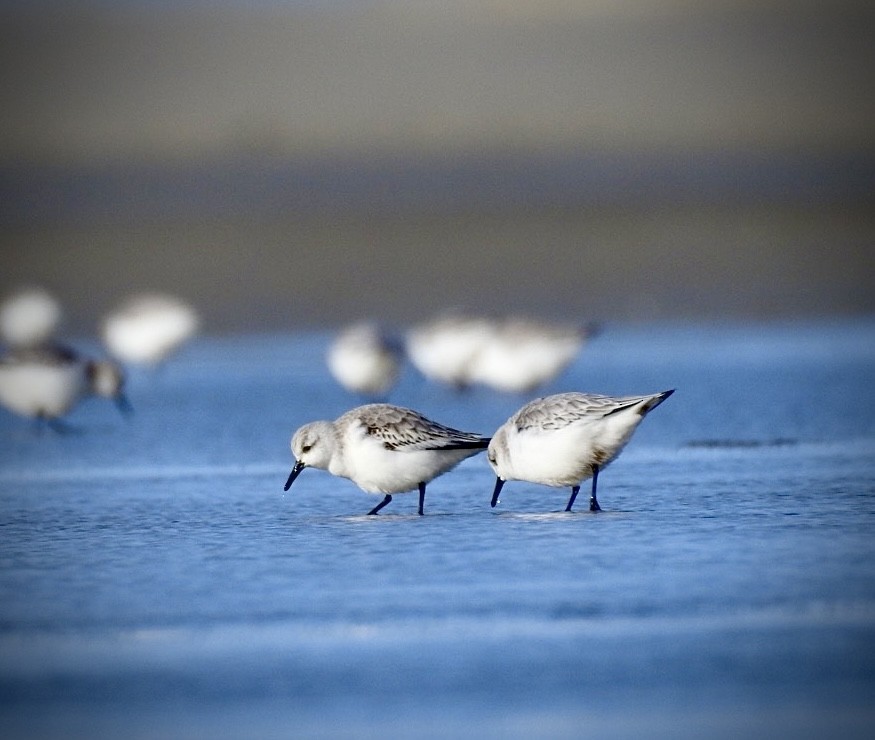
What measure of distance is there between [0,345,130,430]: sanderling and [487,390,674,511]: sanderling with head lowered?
5.88 m

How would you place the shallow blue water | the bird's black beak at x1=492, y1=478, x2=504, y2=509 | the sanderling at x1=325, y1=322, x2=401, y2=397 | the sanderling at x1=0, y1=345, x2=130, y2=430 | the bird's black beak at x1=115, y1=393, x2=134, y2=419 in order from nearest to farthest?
the shallow blue water
the bird's black beak at x1=492, y1=478, x2=504, y2=509
the sanderling at x1=0, y1=345, x2=130, y2=430
the bird's black beak at x1=115, y1=393, x2=134, y2=419
the sanderling at x1=325, y1=322, x2=401, y2=397

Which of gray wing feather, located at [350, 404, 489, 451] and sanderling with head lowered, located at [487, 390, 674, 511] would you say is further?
gray wing feather, located at [350, 404, 489, 451]

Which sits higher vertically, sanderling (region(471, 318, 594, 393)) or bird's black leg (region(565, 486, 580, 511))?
sanderling (region(471, 318, 594, 393))

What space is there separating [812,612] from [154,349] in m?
12.7

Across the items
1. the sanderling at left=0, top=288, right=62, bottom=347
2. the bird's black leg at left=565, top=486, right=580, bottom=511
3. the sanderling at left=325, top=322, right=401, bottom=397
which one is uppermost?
the sanderling at left=0, top=288, right=62, bottom=347

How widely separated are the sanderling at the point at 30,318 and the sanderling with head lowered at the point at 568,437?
12.2 meters

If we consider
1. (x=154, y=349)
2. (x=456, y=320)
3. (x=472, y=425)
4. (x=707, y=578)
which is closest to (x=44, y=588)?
(x=707, y=578)

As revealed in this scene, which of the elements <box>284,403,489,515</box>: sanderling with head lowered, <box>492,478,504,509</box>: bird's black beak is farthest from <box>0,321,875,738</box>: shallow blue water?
<box>284,403,489,515</box>: sanderling with head lowered

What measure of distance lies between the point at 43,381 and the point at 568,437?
21.0 ft

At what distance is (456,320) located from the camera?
54.5 feet

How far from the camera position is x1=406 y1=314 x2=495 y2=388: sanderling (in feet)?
52.3

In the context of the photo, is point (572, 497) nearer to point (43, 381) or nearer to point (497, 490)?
point (497, 490)

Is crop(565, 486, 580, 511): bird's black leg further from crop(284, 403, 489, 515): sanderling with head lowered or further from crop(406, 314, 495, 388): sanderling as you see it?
crop(406, 314, 495, 388): sanderling

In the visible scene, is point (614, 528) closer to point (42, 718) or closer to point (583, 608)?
point (583, 608)
